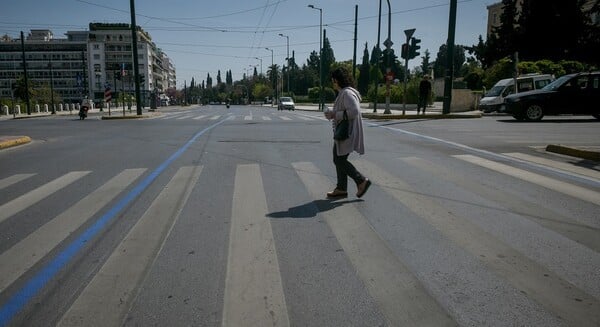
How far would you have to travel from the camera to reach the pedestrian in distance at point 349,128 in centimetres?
520

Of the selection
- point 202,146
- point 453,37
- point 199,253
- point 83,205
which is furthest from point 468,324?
point 453,37

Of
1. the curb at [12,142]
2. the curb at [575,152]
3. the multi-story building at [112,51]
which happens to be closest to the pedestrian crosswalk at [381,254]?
the curb at [575,152]

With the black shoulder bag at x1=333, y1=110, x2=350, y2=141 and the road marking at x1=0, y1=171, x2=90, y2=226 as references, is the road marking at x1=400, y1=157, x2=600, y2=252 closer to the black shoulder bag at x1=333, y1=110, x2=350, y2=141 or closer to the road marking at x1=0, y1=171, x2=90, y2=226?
the black shoulder bag at x1=333, y1=110, x2=350, y2=141

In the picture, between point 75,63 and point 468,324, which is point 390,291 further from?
point 75,63

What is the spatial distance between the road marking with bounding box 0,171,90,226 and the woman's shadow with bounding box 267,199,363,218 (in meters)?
2.90

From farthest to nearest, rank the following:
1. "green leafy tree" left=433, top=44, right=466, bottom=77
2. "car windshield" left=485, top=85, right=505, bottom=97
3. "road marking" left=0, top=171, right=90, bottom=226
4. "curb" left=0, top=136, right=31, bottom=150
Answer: "green leafy tree" left=433, top=44, right=466, bottom=77 → "car windshield" left=485, top=85, right=505, bottom=97 → "curb" left=0, top=136, right=31, bottom=150 → "road marking" left=0, top=171, right=90, bottom=226

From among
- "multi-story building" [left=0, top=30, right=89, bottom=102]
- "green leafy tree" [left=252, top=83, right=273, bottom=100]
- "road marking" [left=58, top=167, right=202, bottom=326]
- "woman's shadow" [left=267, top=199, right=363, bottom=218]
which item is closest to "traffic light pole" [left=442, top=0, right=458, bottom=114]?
"woman's shadow" [left=267, top=199, right=363, bottom=218]

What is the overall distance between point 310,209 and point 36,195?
11.7 ft

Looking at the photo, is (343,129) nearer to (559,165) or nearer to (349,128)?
(349,128)

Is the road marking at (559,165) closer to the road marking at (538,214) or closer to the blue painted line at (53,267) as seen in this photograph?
the road marking at (538,214)

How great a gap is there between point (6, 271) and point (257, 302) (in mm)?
1954

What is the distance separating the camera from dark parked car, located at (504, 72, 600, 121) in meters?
16.7

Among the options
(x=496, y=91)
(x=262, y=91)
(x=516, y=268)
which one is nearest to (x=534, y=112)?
(x=496, y=91)

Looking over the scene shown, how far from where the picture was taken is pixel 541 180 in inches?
241
